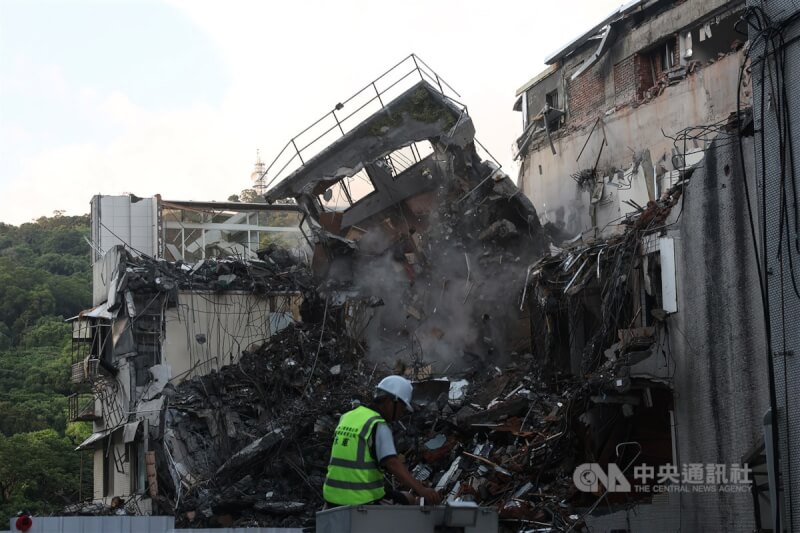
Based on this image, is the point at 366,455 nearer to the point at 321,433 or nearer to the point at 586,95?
the point at 321,433

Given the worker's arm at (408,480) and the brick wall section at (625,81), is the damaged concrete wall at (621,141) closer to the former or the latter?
the brick wall section at (625,81)

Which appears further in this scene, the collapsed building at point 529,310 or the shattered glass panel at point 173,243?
the shattered glass panel at point 173,243

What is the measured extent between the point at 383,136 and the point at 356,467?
1567cm

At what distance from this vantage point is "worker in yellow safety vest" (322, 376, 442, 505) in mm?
6199

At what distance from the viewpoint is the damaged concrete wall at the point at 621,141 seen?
2036cm

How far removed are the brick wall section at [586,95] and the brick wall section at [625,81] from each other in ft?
1.94

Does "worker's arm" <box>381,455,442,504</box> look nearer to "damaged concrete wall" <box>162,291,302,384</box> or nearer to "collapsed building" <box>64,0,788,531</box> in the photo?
"collapsed building" <box>64,0,788,531</box>

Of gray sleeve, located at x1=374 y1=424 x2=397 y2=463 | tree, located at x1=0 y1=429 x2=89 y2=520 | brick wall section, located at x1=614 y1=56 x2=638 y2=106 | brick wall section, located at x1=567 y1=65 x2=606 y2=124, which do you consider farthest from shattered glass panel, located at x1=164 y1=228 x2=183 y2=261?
gray sleeve, located at x1=374 y1=424 x2=397 y2=463

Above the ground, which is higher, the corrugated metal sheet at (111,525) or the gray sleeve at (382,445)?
the gray sleeve at (382,445)

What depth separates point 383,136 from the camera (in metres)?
21.4

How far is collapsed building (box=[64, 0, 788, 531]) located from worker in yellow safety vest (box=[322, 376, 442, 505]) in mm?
5781

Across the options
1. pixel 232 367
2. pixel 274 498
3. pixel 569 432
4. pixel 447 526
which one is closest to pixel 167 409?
pixel 232 367

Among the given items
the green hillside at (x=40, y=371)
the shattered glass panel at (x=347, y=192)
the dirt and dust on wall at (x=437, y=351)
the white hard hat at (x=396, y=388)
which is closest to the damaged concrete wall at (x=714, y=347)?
the dirt and dust on wall at (x=437, y=351)

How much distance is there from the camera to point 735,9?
2039cm
